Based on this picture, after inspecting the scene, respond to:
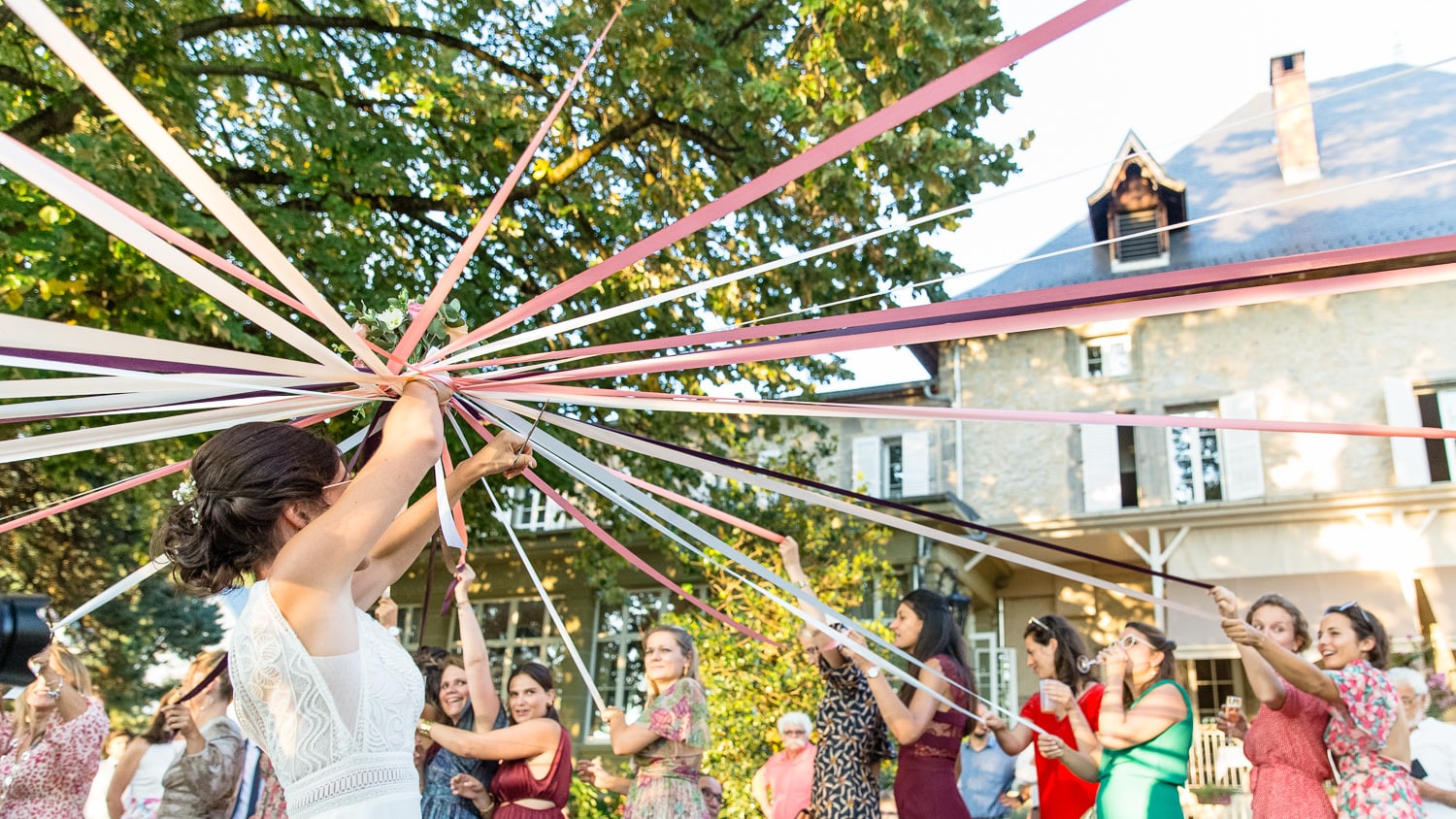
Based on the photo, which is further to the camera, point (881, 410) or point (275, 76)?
point (275, 76)

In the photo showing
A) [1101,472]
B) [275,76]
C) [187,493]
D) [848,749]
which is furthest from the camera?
[1101,472]

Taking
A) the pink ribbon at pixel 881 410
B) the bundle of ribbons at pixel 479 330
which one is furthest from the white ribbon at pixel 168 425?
the pink ribbon at pixel 881 410

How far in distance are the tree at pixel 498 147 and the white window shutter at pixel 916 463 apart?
8.38m

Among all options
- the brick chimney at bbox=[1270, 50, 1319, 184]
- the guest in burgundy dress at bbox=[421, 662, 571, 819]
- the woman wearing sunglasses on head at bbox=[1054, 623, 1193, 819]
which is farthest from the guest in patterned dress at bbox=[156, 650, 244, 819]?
the brick chimney at bbox=[1270, 50, 1319, 184]

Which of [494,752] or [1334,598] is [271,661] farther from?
[1334,598]

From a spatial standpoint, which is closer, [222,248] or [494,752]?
[494,752]

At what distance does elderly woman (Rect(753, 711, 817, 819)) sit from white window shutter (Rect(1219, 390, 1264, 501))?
35.3ft

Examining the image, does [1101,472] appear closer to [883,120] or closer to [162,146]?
[883,120]

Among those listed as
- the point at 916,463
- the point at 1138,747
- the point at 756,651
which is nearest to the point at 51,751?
the point at 1138,747

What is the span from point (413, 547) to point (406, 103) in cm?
624

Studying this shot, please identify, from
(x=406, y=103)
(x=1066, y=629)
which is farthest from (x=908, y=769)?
(x=406, y=103)

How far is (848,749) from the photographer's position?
4.55 m

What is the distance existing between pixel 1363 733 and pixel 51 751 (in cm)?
522

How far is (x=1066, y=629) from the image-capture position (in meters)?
4.86
